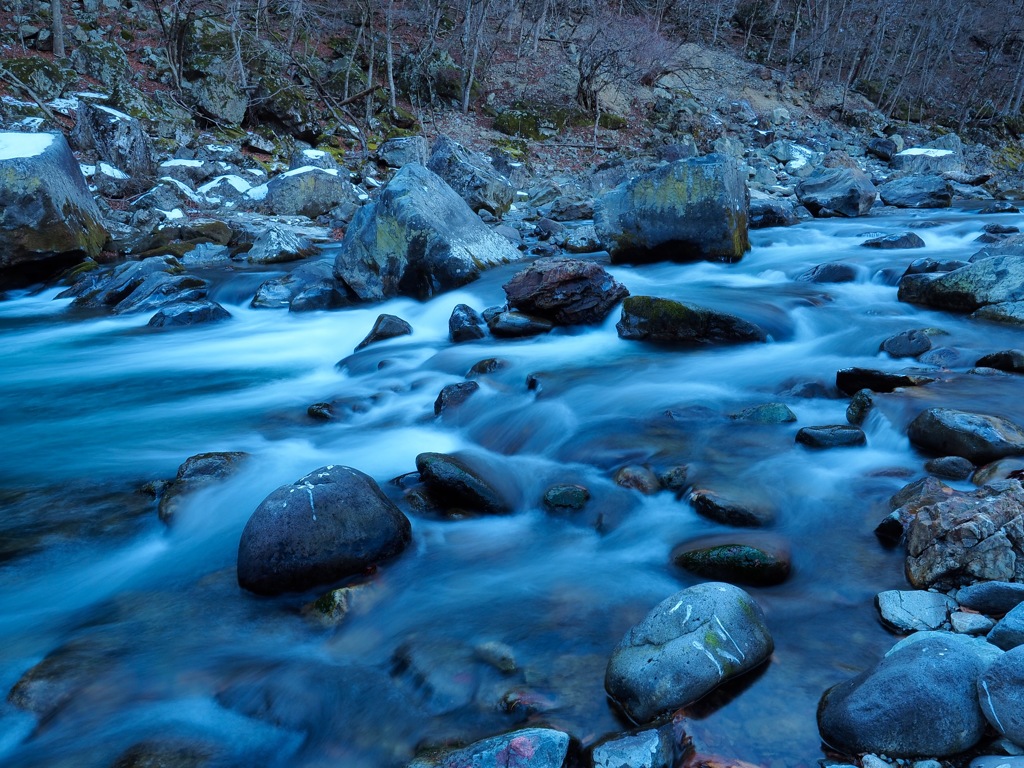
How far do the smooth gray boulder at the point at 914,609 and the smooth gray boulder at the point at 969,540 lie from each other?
0.34ft

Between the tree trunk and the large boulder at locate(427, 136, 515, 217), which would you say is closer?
the large boulder at locate(427, 136, 515, 217)

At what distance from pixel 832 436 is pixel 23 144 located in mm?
12133

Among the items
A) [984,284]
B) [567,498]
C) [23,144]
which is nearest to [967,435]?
[567,498]

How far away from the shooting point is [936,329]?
641cm

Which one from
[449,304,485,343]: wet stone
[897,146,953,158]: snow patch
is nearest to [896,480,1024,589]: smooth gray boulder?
[449,304,485,343]: wet stone

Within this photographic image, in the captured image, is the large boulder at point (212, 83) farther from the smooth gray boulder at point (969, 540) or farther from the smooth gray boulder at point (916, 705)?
the smooth gray boulder at point (916, 705)

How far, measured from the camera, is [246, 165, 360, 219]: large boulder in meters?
15.5

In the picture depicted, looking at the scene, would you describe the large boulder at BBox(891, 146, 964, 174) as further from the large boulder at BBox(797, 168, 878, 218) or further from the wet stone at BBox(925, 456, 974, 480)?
the wet stone at BBox(925, 456, 974, 480)

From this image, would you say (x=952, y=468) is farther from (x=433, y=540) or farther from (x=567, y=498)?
(x=433, y=540)

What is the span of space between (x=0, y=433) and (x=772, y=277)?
889 centimetres

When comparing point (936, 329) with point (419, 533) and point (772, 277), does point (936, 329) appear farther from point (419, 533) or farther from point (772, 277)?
point (419, 533)

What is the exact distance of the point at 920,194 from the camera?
1616 cm

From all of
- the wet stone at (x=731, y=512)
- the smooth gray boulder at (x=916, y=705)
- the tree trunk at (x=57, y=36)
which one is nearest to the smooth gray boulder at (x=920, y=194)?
the wet stone at (x=731, y=512)

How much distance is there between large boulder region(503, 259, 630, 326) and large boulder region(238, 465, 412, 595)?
168 inches
